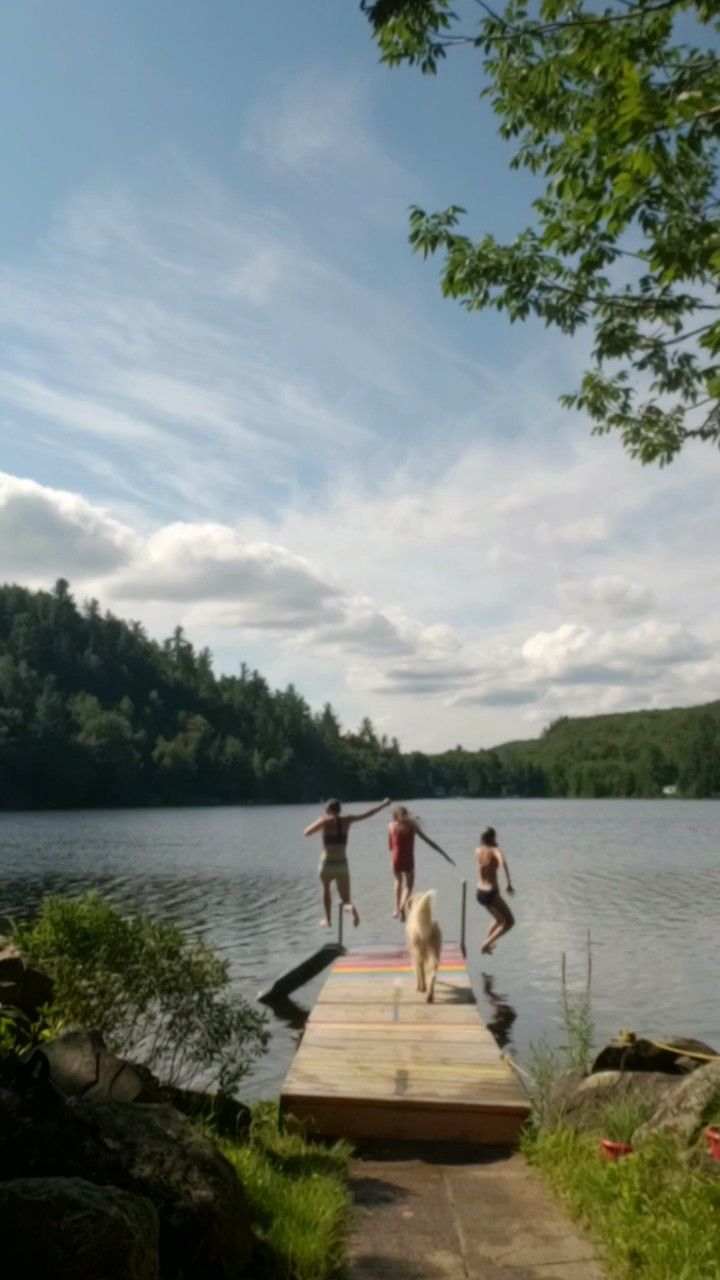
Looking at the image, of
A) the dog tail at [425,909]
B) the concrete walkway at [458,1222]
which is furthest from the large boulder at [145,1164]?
the dog tail at [425,909]

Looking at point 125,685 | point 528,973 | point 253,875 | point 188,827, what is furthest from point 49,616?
point 528,973

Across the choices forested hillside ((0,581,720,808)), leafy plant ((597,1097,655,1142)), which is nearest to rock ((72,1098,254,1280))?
leafy plant ((597,1097,655,1142))

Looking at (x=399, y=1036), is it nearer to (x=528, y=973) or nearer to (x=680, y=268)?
(x=680, y=268)

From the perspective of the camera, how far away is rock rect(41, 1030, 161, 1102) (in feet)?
21.7

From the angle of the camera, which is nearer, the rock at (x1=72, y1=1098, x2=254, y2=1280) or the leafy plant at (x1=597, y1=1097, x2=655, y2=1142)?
the rock at (x1=72, y1=1098, x2=254, y2=1280)

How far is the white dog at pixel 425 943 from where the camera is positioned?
12758mm

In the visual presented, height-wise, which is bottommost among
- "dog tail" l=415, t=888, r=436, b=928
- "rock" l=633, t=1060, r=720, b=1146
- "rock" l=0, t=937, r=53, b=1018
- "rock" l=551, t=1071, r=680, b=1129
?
"rock" l=551, t=1071, r=680, b=1129

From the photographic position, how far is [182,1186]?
520cm

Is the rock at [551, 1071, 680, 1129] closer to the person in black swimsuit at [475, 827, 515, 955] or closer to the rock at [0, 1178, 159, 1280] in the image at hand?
the rock at [0, 1178, 159, 1280]

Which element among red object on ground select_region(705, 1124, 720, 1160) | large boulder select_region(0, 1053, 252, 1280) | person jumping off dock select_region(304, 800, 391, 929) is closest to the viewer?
large boulder select_region(0, 1053, 252, 1280)

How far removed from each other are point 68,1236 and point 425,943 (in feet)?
30.7

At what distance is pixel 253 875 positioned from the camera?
49594mm

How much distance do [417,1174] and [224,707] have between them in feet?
622

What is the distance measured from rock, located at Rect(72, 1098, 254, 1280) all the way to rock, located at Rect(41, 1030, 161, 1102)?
964 millimetres
